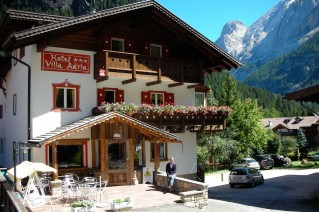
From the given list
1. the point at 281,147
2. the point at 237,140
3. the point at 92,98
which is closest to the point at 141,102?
the point at 92,98

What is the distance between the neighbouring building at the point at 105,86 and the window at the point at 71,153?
53 mm

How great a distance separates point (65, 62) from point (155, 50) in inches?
248

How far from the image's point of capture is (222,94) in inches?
2164

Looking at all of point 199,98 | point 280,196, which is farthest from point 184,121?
point 280,196

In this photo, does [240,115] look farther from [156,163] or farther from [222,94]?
[156,163]

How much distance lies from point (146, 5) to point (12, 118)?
1096 cm

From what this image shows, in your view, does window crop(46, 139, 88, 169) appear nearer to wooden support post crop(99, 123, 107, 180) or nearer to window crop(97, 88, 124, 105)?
wooden support post crop(99, 123, 107, 180)

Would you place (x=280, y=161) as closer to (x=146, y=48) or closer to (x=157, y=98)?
(x=157, y=98)

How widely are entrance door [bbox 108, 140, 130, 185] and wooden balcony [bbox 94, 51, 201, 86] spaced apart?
3706 millimetres

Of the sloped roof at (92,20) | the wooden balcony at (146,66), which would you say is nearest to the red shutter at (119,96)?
the wooden balcony at (146,66)

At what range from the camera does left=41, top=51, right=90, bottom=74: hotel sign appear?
2017 cm

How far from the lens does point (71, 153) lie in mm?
20594

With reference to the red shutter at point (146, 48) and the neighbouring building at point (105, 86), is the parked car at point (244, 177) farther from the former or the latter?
the red shutter at point (146, 48)

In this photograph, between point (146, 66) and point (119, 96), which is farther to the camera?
point (119, 96)
